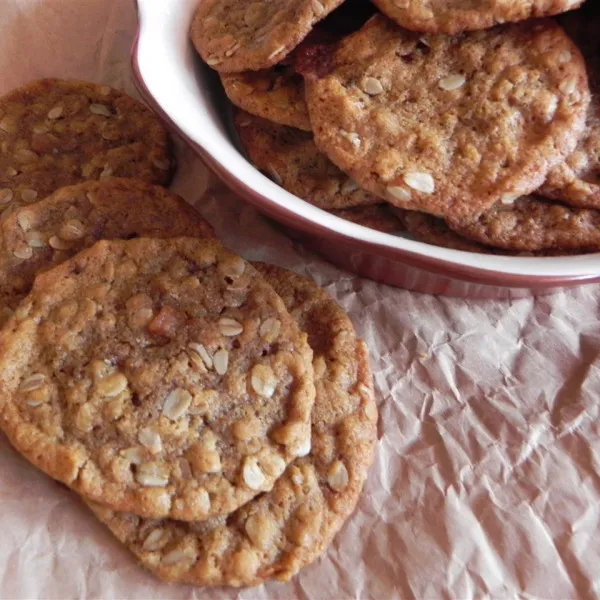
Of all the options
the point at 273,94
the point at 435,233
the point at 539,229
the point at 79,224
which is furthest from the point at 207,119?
the point at 539,229

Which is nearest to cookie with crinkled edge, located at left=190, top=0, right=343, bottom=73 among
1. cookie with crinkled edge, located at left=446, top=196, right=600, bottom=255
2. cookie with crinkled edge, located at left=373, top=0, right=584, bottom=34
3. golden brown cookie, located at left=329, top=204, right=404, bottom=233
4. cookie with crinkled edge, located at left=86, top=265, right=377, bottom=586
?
cookie with crinkled edge, located at left=373, top=0, right=584, bottom=34

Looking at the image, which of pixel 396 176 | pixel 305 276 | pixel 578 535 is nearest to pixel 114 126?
pixel 305 276

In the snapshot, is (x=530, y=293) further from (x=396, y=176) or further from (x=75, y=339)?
(x=75, y=339)

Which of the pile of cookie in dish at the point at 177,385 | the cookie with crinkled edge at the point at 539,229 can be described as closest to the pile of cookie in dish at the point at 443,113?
the cookie with crinkled edge at the point at 539,229

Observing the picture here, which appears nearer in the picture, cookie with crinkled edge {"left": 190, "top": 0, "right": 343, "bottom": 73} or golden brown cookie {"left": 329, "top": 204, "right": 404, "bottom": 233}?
cookie with crinkled edge {"left": 190, "top": 0, "right": 343, "bottom": 73}

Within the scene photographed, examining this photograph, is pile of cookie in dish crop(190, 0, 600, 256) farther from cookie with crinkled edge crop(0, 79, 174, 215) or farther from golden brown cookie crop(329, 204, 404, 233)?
cookie with crinkled edge crop(0, 79, 174, 215)

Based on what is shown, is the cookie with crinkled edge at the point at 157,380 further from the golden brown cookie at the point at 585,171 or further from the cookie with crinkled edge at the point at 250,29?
the golden brown cookie at the point at 585,171

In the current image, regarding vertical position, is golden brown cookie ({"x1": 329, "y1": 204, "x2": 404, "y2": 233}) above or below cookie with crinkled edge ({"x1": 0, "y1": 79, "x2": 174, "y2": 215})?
below
